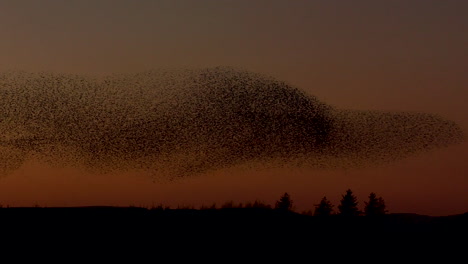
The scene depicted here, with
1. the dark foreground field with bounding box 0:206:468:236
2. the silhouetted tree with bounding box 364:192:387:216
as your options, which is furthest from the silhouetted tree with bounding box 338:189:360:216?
the dark foreground field with bounding box 0:206:468:236

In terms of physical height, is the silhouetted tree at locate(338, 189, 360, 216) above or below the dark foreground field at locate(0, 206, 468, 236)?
above

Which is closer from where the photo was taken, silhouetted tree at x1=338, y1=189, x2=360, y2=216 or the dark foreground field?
the dark foreground field

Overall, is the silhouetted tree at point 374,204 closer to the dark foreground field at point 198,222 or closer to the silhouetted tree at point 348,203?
the silhouetted tree at point 348,203

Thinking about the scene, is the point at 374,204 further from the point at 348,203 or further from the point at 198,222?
the point at 198,222

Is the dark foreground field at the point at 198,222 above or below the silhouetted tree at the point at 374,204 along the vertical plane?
below

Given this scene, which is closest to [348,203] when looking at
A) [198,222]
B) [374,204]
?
[374,204]

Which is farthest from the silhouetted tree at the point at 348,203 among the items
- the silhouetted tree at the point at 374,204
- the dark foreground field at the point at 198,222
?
the dark foreground field at the point at 198,222

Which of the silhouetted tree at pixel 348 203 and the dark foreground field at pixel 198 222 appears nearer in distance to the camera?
the dark foreground field at pixel 198 222

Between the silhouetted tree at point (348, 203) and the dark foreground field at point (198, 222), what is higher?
the silhouetted tree at point (348, 203)

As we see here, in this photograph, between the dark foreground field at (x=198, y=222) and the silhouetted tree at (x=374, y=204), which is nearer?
the dark foreground field at (x=198, y=222)

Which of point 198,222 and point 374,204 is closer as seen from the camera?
point 198,222

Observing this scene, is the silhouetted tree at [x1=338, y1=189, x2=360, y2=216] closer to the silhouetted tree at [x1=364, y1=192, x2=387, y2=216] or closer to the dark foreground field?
the silhouetted tree at [x1=364, y1=192, x2=387, y2=216]

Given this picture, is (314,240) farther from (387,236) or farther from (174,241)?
(174,241)

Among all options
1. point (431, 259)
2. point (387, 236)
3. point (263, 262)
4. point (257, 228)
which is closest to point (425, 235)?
point (387, 236)
